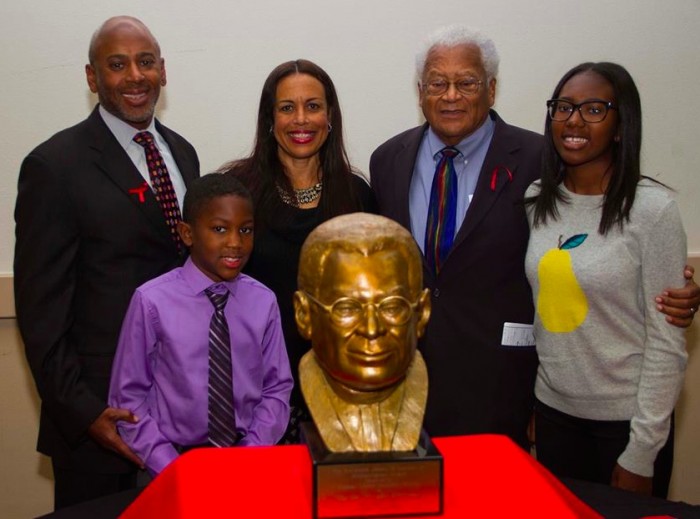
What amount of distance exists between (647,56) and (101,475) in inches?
131

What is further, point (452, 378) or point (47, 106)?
point (47, 106)

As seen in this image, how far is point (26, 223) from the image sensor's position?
7.91 ft

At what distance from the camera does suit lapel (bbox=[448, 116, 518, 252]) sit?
2.58 metres

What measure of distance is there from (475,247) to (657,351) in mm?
655

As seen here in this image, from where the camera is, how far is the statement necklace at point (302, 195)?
271cm

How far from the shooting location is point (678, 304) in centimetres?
226

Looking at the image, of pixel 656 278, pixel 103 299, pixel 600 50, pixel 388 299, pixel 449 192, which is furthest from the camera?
pixel 600 50

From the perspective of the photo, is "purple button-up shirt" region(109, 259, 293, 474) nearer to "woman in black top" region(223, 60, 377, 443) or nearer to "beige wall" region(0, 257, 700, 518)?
"woman in black top" region(223, 60, 377, 443)

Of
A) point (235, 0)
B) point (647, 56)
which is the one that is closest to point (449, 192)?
point (235, 0)

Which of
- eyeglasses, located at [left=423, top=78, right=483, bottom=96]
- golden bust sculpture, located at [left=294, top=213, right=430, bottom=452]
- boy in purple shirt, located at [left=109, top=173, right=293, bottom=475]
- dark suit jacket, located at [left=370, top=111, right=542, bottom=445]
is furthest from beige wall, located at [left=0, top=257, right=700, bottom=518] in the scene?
golden bust sculpture, located at [left=294, top=213, right=430, bottom=452]

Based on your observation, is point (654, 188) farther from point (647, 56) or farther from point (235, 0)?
point (235, 0)

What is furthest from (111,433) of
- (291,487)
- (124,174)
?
(124,174)

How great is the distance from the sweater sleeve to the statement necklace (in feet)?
3.67

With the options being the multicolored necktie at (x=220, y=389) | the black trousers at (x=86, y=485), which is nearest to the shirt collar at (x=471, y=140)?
the multicolored necktie at (x=220, y=389)
